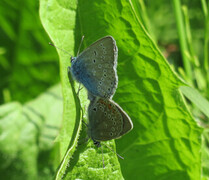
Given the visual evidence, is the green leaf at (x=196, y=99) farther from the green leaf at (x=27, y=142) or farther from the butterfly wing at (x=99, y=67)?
the green leaf at (x=27, y=142)

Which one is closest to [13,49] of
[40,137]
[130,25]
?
[40,137]

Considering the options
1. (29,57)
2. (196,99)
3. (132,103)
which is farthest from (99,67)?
(29,57)

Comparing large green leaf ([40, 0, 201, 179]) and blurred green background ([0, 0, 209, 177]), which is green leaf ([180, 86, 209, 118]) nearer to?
large green leaf ([40, 0, 201, 179])

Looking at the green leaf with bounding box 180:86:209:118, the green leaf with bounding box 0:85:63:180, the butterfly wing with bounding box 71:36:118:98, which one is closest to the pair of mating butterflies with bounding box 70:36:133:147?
the butterfly wing with bounding box 71:36:118:98

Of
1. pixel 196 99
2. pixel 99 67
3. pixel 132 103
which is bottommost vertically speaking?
pixel 196 99

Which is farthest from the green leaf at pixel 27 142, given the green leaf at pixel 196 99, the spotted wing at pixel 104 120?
the green leaf at pixel 196 99

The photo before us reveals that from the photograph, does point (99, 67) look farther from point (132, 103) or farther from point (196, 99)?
point (196, 99)
